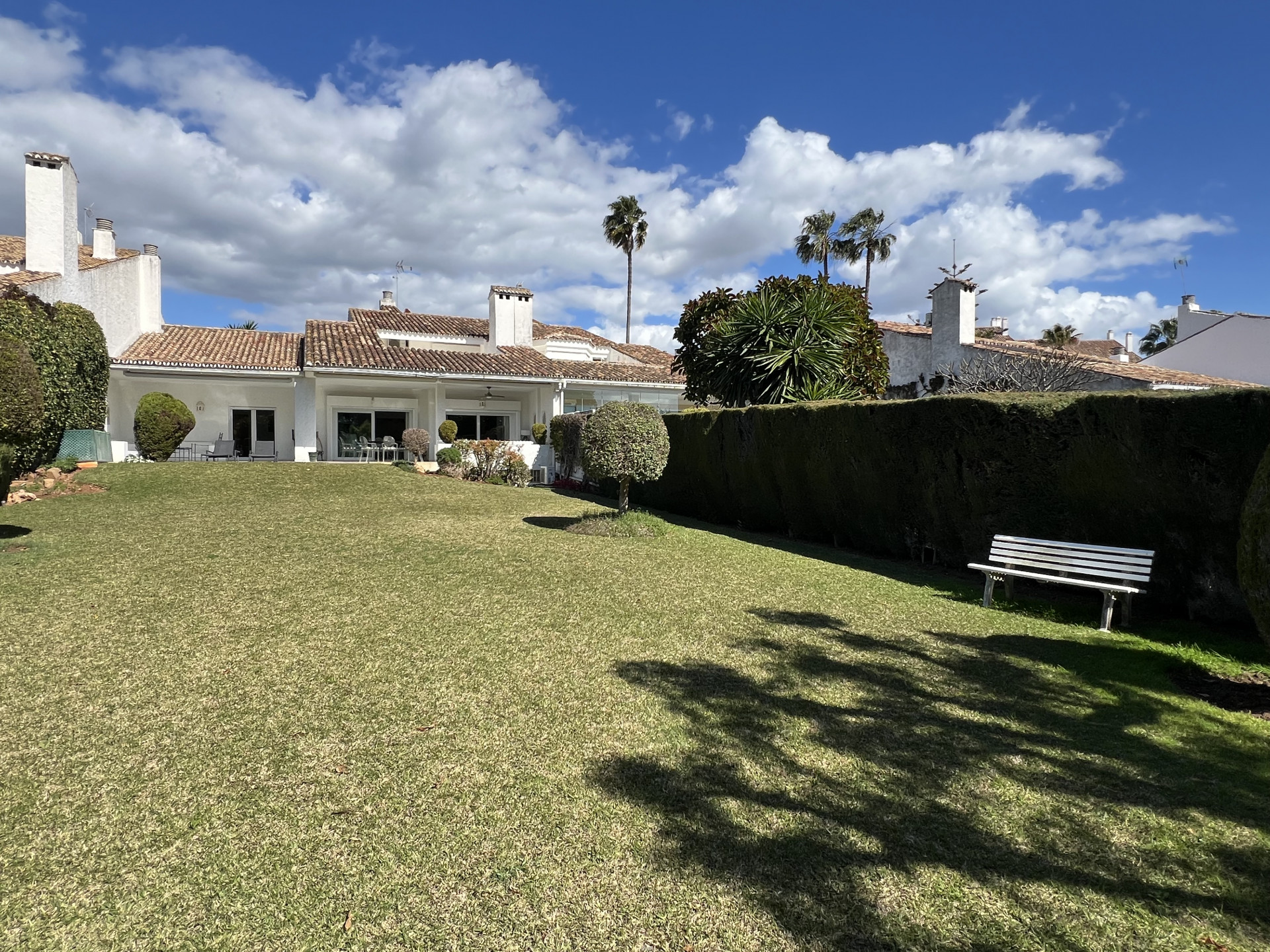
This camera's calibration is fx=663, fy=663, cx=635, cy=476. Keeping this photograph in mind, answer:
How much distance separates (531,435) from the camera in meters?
26.2

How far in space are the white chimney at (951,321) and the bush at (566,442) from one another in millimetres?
11648

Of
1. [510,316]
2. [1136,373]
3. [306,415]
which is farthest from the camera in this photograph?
[510,316]

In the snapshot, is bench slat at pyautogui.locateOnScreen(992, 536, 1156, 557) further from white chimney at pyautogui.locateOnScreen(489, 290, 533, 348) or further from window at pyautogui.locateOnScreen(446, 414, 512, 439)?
white chimney at pyautogui.locateOnScreen(489, 290, 533, 348)

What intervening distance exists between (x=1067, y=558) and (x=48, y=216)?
2621 cm

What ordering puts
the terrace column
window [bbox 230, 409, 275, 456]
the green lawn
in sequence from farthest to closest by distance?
window [bbox 230, 409, 275, 456], the terrace column, the green lawn

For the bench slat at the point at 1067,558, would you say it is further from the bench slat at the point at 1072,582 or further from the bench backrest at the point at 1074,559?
the bench slat at the point at 1072,582

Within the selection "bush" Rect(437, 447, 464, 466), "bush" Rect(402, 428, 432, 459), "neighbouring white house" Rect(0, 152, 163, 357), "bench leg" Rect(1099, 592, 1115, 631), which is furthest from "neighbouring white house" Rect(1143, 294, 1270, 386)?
"neighbouring white house" Rect(0, 152, 163, 357)

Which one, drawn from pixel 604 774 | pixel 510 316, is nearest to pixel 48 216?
pixel 510 316

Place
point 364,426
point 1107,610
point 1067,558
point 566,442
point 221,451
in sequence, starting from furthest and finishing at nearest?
point 364,426 < point 221,451 < point 566,442 < point 1067,558 < point 1107,610

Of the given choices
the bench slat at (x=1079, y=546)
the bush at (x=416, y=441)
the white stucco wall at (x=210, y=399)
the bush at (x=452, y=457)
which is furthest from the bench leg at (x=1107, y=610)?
the white stucco wall at (x=210, y=399)

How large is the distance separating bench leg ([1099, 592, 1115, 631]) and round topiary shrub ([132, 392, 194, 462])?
22559 mm

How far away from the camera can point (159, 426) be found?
63.2 ft

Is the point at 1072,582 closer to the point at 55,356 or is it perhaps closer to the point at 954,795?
the point at 954,795

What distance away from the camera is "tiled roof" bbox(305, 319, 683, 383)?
75.8 ft
